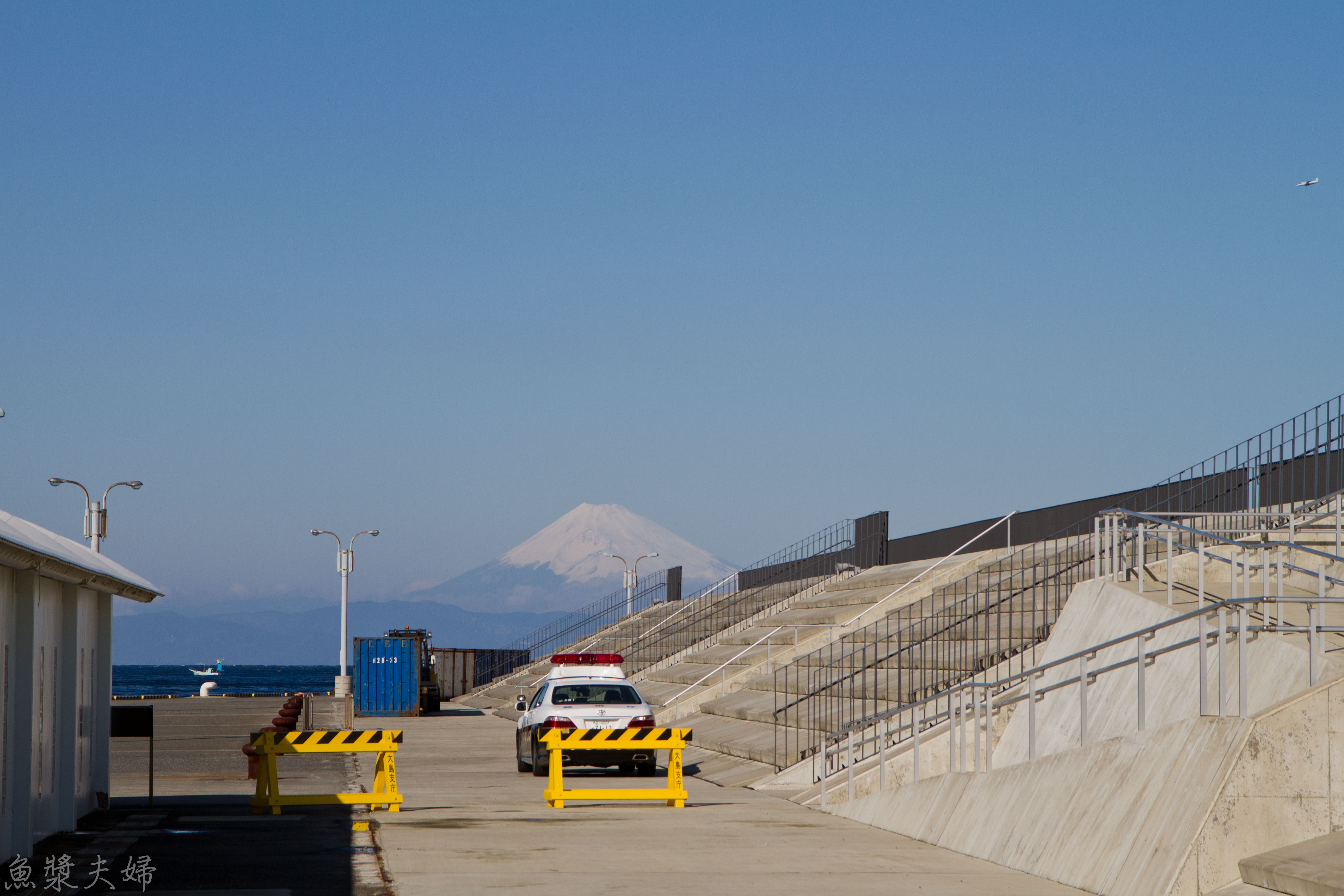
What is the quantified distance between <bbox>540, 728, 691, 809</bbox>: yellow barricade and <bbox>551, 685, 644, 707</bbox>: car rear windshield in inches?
136

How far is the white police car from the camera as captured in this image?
22484mm

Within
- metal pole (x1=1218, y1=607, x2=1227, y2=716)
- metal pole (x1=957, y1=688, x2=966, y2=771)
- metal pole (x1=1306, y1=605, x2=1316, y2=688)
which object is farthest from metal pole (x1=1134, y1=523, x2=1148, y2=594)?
metal pole (x1=1218, y1=607, x2=1227, y2=716)

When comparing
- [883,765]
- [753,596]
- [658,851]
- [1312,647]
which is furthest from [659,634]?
[1312,647]

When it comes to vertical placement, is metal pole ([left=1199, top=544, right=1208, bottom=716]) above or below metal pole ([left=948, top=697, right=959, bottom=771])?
above

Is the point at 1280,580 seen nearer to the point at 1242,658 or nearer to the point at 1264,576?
the point at 1264,576

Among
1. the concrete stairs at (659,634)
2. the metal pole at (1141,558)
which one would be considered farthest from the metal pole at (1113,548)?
the concrete stairs at (659,634)

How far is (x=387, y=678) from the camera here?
48562 mm

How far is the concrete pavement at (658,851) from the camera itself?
11789mm

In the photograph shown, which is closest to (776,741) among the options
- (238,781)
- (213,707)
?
(238,781)

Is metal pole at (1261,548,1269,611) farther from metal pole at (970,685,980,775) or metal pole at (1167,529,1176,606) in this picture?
metal pole at (970,685,980,775)

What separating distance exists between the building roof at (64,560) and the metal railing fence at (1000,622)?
30.0 ft

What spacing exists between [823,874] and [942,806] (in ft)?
8.57

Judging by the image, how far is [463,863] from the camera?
43.0 feet

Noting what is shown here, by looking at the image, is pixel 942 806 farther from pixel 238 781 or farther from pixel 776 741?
pixel 238 781
